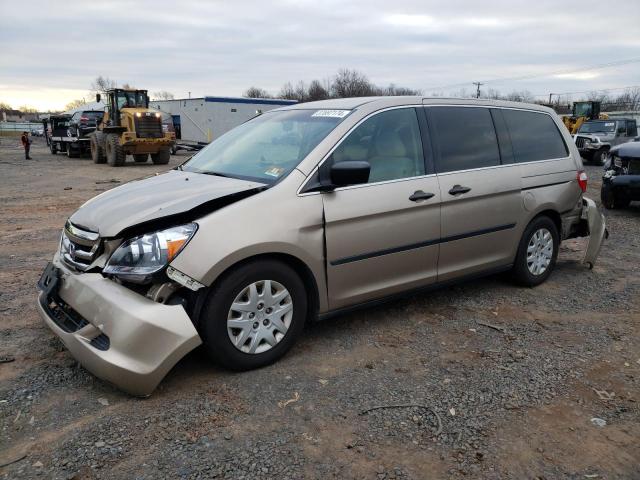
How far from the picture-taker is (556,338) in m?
3.98

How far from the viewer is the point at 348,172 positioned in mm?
3404

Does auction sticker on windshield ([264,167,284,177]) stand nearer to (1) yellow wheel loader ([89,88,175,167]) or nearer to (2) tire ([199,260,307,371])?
(2) tire ([199,260,307,371])

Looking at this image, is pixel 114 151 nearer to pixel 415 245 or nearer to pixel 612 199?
pixel 612 199

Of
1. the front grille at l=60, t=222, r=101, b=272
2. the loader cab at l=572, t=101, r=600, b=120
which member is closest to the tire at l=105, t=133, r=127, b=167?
the front grille at l=60, t=222, r=101, b=272

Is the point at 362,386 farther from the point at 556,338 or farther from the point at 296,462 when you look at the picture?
the point at 556,338

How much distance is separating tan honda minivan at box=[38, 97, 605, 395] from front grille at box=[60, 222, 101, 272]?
2cm

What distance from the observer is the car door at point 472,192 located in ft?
13.7

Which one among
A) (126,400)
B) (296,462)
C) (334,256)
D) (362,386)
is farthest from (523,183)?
(126,400)

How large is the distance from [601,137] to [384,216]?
20.3 metres

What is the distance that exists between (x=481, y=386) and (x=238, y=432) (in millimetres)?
1510

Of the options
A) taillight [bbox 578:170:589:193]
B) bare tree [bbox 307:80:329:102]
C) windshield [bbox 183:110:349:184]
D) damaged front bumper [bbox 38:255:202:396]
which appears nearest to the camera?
damaged front bumper [bbox 38:255:202:396]

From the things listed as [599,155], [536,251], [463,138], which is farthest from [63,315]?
[599,155]

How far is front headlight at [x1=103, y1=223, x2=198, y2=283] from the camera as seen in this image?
2973mm

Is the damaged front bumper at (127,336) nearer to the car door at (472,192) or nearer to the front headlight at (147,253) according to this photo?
the front headlight at (147,253)
